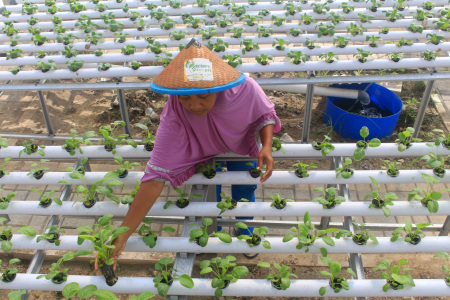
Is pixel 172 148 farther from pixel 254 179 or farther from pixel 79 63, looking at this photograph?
pixel 79 63

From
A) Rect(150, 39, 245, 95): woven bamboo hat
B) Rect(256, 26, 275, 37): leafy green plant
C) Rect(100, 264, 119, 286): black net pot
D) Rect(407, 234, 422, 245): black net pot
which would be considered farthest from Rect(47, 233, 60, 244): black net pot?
Rect(256, 26, 275, 37): leafy green plant

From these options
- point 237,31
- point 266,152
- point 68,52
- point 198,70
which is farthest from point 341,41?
point 68,52

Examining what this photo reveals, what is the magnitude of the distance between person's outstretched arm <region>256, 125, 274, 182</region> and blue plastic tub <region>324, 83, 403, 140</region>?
203cm

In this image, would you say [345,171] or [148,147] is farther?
[148,147]

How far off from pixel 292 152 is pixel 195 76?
3.18 feet

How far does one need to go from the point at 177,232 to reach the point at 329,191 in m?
1.71

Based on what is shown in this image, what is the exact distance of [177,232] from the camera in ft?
11.3

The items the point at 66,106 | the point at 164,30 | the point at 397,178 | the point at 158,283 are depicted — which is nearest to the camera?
the point at 158,283

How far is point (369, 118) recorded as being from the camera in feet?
12.9

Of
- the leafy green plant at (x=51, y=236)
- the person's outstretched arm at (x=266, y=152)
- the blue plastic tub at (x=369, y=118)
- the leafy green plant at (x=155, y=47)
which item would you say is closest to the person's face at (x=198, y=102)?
the person's outstretched arm at (x=266, y=152)

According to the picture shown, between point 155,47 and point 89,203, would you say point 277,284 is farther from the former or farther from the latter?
point 155,47

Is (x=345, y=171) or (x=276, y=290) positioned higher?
(x=345, y=171)

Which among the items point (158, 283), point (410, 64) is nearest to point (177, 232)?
point (158, 283)

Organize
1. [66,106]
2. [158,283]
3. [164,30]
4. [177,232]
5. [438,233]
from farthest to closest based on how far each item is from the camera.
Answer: [66,106] < [164,30] < [177,232] < [438,233] < [158,283]
